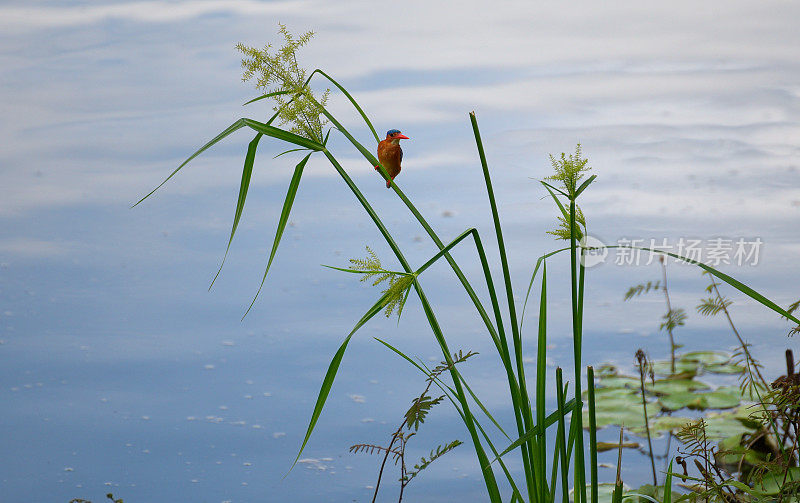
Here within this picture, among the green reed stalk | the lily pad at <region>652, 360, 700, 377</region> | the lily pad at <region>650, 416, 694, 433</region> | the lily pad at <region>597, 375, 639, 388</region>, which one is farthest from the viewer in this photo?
the lily pad at <region>652, 360, 700, 377</region>

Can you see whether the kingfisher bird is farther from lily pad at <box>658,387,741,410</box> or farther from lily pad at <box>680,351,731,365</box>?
lily pad at <box>680,351,731,365</box>

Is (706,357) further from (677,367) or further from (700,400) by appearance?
(700,400)

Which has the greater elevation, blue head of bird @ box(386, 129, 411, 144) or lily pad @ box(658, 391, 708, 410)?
blue head of bird @ box(386, 129, 411, 144)

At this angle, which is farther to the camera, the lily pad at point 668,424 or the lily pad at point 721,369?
the lily pad at point 721,369

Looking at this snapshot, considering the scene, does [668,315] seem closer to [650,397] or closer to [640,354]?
[650,397]

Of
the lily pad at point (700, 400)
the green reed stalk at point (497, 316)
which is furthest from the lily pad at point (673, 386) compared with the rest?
the green reed stalk at point (497, 316)

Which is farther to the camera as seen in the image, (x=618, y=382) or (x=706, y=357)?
(x=706, y=357)

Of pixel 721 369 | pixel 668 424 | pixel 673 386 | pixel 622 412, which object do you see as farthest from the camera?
pixel 721 369

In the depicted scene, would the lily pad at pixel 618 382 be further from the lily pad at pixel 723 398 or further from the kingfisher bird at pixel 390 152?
the kingfisher bird at pixel 390 152

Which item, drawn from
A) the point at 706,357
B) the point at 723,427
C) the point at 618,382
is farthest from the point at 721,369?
the point at 723,427

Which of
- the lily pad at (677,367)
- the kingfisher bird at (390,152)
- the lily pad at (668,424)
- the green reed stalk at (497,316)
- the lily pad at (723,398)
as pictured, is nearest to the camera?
the green reed stalk at (497,316)

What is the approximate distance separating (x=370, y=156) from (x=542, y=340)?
344 mm

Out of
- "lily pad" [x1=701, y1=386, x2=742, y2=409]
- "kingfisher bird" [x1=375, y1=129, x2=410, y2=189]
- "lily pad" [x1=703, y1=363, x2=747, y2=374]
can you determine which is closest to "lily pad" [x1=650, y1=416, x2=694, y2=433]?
"lily pad" [x1=701, y1=386, x2=742, y2=409]

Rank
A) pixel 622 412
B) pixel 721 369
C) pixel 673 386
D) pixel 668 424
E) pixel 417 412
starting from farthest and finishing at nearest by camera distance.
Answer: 1. pixel 721 369
2. pixel 673 386
3. pixel 622 412
4. pixel 668 424
5. pixel 417 412
